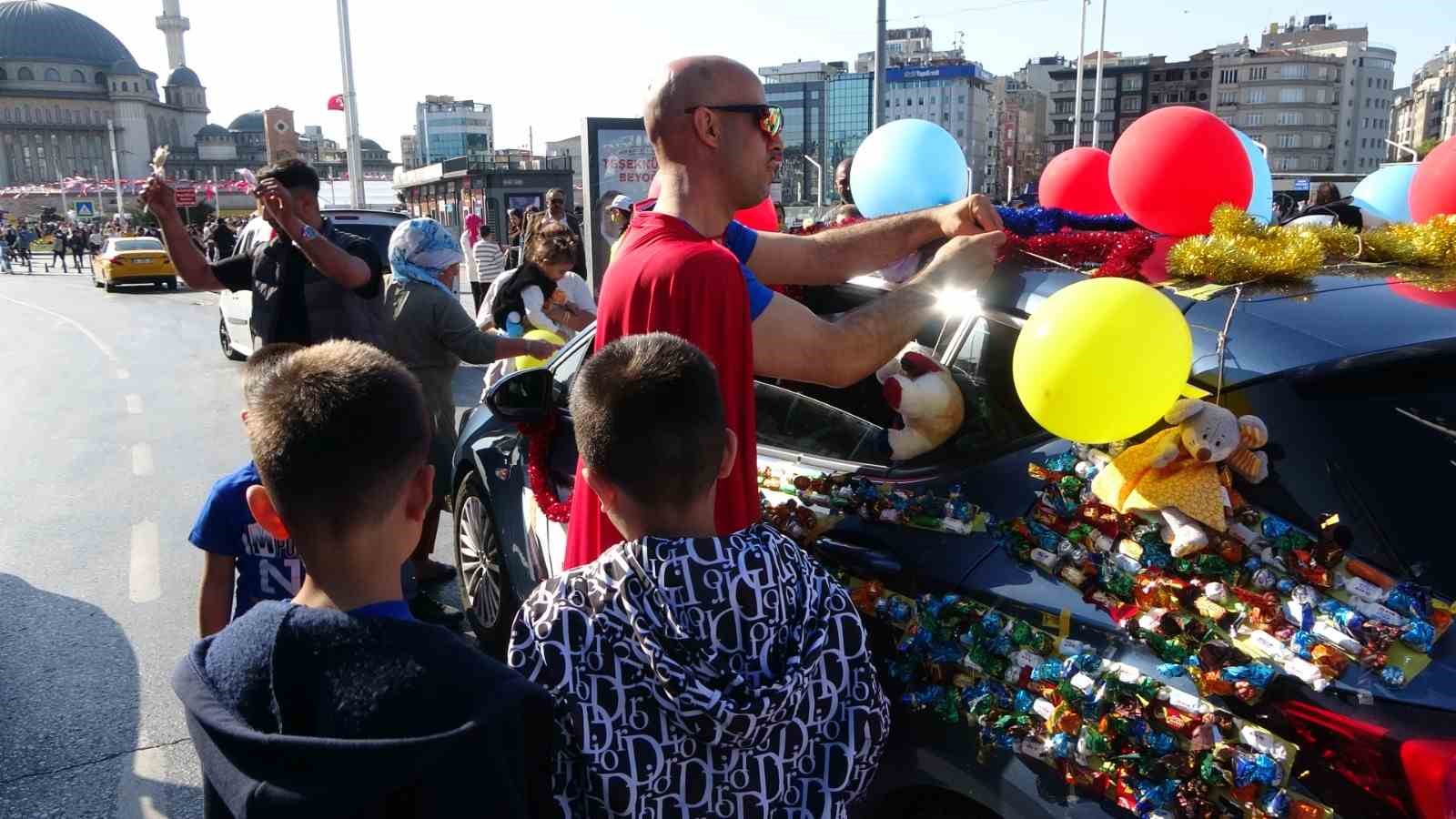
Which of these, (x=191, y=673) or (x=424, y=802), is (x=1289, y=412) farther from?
(x=191, y=673)

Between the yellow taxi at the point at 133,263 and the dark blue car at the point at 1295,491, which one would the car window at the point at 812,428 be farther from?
the yellow taxi at the point at 133,263

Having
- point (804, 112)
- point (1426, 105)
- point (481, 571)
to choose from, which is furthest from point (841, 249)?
point (1426, 105)

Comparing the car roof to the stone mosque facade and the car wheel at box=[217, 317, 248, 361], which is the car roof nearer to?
the car wheel at box=[217, 317, 248, 361]

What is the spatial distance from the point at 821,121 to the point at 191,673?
146560 millimetres

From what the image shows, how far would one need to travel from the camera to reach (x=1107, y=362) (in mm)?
1822

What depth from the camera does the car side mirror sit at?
296 centimetres

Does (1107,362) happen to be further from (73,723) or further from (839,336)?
(73,723)

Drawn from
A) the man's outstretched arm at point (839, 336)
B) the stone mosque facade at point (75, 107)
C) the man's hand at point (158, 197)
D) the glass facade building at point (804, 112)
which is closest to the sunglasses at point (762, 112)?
the man's outstretched arm at point (839, 336)

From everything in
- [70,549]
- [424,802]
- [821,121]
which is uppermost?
[821,121]

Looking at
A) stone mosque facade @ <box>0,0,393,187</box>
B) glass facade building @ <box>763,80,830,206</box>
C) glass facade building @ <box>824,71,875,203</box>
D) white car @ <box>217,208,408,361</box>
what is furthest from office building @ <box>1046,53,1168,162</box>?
white car @ <box>217,208,408,361</box>

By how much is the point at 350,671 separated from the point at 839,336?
1206mm

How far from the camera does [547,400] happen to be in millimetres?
3035

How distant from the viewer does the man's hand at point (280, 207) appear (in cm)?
409

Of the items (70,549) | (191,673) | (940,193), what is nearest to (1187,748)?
(191,673)
